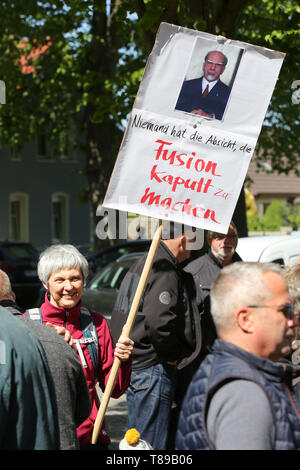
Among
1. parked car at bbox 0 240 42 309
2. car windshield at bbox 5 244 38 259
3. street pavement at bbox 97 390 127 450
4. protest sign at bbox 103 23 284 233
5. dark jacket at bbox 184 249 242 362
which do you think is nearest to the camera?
protest sign at bbox 103 23 284 233

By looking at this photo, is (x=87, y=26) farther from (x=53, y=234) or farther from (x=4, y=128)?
(x=53, y=234)

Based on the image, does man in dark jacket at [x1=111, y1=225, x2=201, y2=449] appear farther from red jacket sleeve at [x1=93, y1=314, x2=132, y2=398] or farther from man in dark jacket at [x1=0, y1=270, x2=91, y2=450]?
man in dark jacket at [x1=0, y1=270, x2=91, y2=450]

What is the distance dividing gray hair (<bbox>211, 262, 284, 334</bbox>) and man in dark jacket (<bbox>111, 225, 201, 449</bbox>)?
6.17 ft

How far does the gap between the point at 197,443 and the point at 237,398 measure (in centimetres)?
21

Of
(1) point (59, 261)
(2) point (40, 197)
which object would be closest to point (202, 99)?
(1) point (59, 261)

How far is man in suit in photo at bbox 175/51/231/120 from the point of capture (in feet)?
13.5

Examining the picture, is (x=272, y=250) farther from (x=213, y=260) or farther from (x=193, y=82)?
(x=193, y=82)

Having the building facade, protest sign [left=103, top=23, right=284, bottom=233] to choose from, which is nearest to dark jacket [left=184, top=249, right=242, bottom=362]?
protest sign [left=103, top=23, right=284, bottom=233]

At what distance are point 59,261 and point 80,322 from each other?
338 millimetres

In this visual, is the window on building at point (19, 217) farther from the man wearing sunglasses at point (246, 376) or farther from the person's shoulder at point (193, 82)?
the man wearing sunglasses at point (246, 376)

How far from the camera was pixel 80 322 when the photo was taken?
12.3ft

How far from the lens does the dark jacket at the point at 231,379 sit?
86.4 inches
